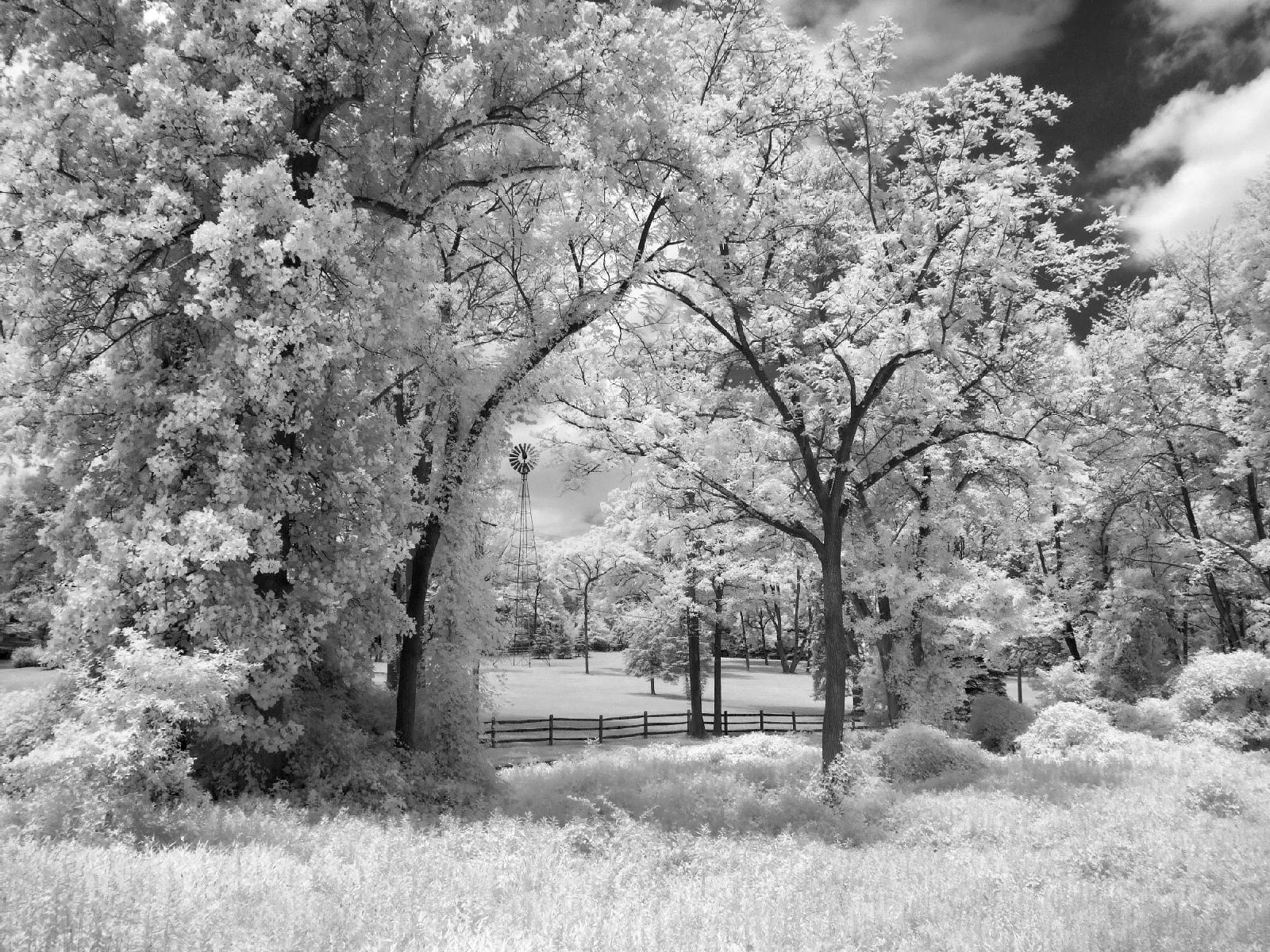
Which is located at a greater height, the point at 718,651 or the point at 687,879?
the point at 718,651

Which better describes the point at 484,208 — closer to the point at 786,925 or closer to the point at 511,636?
the point at 511,636

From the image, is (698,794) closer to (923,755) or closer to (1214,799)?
(923,755)

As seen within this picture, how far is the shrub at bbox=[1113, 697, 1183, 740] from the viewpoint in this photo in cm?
2253

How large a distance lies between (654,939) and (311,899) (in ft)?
8.25

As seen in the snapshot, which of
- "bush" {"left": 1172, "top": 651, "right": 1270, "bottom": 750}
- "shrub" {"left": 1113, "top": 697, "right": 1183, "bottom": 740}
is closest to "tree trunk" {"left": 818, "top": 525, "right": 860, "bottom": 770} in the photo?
"shrub" {"left": 1113, "top": 697, "right": 1183, "bottom": 740}

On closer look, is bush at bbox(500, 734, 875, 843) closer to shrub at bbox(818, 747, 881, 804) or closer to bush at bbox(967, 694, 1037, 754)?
Result: shrub at bbox(818, 747, 881, 804)

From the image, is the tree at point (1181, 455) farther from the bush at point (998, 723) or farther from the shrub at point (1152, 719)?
the bush at point (998, 723)

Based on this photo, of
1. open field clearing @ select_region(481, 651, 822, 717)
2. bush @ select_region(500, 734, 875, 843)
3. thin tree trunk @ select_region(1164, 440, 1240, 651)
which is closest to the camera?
bush @ select_region(500, 734, 875, 843)

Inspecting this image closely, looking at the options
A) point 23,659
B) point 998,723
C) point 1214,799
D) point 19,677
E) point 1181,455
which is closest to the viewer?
point 1214,799

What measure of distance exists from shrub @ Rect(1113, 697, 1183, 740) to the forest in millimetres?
285

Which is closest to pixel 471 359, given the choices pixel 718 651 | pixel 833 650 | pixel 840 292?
pixel 840 292

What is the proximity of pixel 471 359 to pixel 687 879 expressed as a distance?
10.6 m

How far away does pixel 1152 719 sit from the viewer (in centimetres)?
2327

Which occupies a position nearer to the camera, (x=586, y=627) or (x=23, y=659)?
(x=23, y=659)
